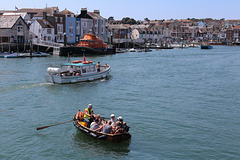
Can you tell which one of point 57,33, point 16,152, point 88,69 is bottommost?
point 16,152

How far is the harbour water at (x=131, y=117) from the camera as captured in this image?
18.4 m

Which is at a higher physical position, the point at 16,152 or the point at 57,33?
the point at 57,33

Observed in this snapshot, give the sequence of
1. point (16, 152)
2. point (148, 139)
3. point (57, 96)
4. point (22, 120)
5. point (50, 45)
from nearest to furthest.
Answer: point (16, 152) < point (148, 139) < point (22, 120) < point (57, 96) < point (50, 45)

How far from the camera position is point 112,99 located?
31219mm

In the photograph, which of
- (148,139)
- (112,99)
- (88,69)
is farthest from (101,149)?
(88,69)

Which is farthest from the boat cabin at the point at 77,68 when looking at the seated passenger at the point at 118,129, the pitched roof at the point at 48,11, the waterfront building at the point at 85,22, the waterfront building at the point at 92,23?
the waterfront building at the point at 85,22

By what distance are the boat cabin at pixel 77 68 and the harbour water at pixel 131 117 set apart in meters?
1.61

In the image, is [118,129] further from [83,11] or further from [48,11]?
[83,11]

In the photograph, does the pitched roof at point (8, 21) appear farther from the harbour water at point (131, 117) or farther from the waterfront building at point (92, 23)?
the harbour water at point (131, 117)

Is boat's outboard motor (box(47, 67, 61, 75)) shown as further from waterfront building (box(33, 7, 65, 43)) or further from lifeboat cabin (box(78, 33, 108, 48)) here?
waterfront building (box(33, 7, 65, 43))

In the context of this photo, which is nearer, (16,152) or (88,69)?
(16,152)

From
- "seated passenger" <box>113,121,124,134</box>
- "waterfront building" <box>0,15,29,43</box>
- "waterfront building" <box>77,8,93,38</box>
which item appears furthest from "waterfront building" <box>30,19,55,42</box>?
"seated passenger" <box>113,121,124,134</box>

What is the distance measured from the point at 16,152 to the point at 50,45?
75076 millimetres

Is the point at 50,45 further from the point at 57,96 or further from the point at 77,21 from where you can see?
the point at 57,96
